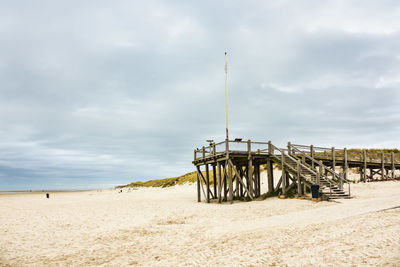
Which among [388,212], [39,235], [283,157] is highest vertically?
[283,157]

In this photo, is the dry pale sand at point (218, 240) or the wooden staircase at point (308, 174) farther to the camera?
the wooden staircase at point (308, 174)

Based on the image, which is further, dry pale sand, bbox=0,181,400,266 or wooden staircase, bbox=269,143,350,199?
wooden staircase, bbox=269,143,350,199

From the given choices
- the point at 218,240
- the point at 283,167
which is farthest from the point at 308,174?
the point at 218,240

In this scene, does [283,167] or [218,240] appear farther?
[283,167]

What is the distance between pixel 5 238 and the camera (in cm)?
1270

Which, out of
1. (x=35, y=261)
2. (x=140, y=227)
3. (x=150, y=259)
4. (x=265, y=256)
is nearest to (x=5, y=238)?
(x=35, y=261)

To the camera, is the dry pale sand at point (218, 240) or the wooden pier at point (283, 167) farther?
the wooden pier at point (283, 167)

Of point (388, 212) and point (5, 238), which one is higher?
point (388, 212)

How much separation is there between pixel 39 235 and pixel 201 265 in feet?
30.1

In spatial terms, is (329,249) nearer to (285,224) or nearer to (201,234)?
(285,224)

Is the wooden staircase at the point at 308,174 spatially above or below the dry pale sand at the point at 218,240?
above

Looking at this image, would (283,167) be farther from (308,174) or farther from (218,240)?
(218,240)

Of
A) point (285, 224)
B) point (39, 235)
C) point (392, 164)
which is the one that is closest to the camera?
point (285, 224)

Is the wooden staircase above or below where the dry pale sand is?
above
